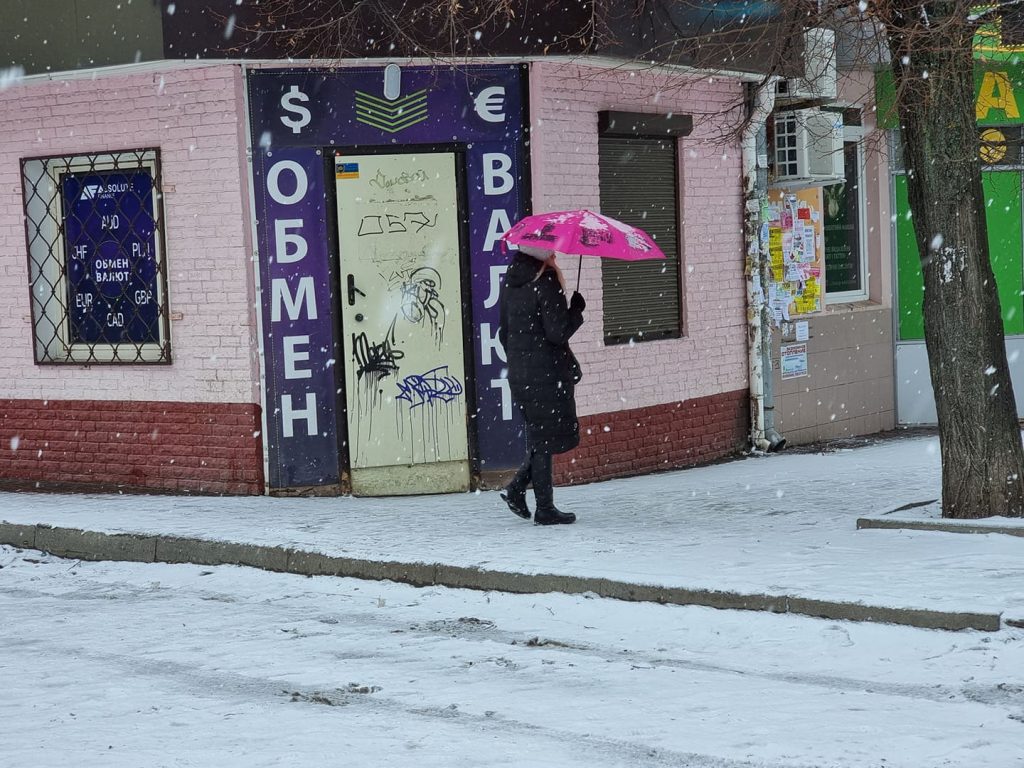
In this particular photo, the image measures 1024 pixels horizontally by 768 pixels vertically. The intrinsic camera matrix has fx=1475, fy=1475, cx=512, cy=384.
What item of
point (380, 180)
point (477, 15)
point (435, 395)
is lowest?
point (435, 395)

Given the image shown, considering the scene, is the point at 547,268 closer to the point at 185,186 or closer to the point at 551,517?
the point at 551,517

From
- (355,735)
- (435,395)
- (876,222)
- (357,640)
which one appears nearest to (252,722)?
(355,735)

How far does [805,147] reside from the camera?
524 inches

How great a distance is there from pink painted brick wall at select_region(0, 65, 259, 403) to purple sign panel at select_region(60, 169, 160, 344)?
27 centimetres

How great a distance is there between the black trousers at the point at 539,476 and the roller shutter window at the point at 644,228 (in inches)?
113

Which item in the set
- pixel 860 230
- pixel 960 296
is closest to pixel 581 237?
pixel 960 296

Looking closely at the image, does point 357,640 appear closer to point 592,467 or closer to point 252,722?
point 252,722

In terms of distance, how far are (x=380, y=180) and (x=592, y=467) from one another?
282 cm

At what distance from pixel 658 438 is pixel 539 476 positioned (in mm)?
3374

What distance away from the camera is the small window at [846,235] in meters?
14.9

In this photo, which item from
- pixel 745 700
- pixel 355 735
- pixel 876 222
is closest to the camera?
pixel 355 735

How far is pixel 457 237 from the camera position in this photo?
10891mm

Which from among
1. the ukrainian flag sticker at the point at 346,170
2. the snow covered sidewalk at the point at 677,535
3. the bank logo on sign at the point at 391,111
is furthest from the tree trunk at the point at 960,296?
the ukrainian flag sticker at the point at 346,170

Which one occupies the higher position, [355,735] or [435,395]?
[435,395]
